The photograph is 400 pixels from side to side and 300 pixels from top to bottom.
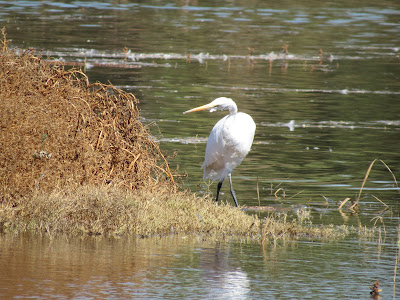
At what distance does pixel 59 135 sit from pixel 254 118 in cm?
926

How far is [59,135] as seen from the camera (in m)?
8.65

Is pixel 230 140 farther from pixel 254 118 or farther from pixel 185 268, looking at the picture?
pixel 254 118

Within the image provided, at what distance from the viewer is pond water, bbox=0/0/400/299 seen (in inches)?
275

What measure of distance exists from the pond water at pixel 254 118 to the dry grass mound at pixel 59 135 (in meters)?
0.85

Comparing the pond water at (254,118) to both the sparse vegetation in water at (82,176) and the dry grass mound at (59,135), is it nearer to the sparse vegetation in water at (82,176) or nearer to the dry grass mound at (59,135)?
the sparse vegetation in water at (82,176)

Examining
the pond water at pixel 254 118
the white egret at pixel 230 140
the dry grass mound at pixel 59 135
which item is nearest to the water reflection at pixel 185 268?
the pond water at pixel 254 118

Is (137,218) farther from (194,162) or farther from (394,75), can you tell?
(394,75)

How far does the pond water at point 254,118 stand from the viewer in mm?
6977

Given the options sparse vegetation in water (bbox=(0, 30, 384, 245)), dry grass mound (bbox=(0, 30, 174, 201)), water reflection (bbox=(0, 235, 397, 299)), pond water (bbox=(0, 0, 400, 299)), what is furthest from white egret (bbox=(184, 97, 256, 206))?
water reflection (bbox=(0, 235, 397, 299))

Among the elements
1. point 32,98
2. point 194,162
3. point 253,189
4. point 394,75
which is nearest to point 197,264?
point 32,98

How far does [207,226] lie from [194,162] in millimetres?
4430

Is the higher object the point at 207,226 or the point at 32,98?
the point at 32,98

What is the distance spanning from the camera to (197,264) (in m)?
7.42

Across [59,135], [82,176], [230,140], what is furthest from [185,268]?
[230,140]
